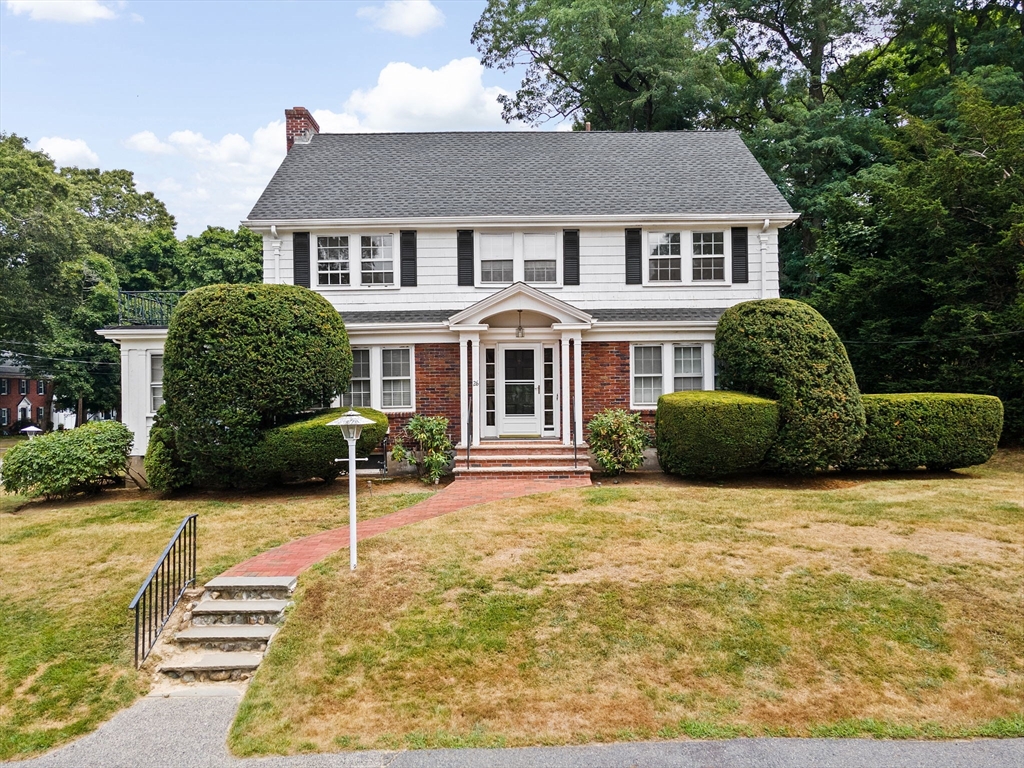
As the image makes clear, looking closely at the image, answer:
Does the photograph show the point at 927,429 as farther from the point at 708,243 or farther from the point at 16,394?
the point at 16,394

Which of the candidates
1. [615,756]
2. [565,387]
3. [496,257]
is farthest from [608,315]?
[615,756]

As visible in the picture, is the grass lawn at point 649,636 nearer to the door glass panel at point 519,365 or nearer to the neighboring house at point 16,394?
the door glass panel at point 519,365

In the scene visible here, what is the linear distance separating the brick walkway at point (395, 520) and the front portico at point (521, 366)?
1519 mm

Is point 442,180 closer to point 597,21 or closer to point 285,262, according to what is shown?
point 285,262

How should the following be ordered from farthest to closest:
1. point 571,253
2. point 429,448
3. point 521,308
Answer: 1. point 571,253
2. point 521,308
3. point 429,448

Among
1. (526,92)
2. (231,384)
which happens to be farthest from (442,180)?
(526,92)

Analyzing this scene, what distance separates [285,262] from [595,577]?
11.0 meters

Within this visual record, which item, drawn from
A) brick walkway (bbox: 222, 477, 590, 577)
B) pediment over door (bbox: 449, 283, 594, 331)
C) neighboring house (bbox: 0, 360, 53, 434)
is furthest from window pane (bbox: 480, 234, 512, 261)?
neighboring house (bbox: 0, 360, 53, 434)

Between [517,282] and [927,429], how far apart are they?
29.1 feet

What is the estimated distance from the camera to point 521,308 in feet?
41.2

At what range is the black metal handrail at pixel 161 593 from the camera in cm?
536

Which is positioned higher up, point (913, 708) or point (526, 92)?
point (526, 92)

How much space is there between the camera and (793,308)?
1112 cm

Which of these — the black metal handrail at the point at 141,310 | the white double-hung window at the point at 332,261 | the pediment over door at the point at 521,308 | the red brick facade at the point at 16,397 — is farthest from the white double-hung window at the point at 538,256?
Answer: the red brick facade at the point at 16,397
